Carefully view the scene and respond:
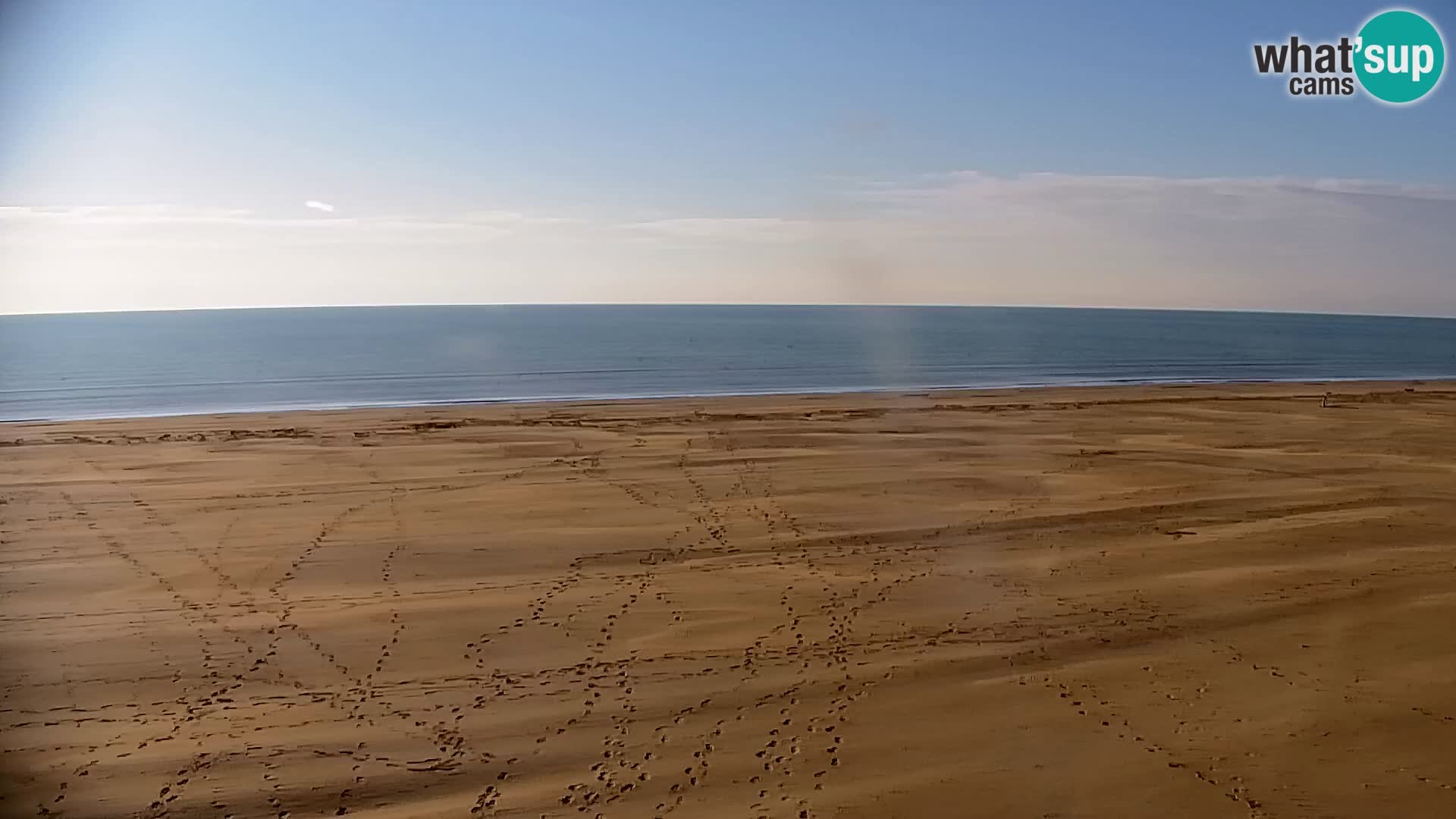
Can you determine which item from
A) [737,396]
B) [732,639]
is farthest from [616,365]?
[732,639]

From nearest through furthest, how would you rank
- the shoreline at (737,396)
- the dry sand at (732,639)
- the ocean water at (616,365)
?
1. the dry sand at (732,639)
2. the shoreline at (737,396)
3. the ocean water at (616,365)

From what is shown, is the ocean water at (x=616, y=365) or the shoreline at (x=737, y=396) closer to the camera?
the shoreline at (x=737, y=396)

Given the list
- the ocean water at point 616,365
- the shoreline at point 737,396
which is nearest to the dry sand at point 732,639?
the shoreline at point 737,396

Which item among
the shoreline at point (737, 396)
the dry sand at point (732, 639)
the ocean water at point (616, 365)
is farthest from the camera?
the ocean water at point (616, 365)

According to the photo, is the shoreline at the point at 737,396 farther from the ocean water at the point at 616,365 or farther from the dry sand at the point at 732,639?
the dry sand at the point at 732,639

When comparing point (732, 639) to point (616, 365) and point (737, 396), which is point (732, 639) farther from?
point (616, 365)

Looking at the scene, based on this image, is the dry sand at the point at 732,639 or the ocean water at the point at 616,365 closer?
the dry sand at the point at 732,639

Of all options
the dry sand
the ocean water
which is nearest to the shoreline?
the ocean water
